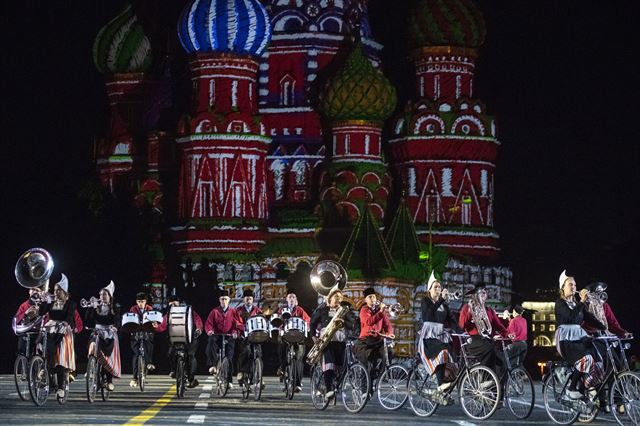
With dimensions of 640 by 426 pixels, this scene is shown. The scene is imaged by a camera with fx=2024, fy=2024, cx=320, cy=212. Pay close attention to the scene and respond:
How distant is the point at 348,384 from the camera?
2775cm

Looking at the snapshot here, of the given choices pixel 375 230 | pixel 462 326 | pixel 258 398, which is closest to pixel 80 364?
pixel 375 230

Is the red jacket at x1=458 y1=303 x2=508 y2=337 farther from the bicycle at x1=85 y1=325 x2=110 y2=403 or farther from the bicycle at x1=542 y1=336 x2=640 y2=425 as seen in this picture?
the bicycle at x1=85 y1=325 x2=110 y2=403

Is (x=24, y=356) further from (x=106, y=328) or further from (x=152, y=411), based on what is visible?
(x=152, y=411)

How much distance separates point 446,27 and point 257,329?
4791 cm

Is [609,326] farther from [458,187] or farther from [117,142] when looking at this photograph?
[117,142]

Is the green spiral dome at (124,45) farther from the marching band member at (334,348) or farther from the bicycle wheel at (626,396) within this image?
the bicycle wheel at (626,396)

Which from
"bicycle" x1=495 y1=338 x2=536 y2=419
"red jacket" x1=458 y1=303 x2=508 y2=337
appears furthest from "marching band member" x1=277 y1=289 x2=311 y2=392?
"bicycle" x1=495 y1=338 x2=536 y2=419

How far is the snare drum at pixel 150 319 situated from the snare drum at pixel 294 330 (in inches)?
108

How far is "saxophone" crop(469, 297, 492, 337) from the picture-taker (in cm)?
2667

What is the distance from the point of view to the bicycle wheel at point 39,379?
28.1 meters

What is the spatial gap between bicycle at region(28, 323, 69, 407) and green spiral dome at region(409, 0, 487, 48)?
171 ft

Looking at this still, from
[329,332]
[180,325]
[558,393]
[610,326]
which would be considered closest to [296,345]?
[180,325]

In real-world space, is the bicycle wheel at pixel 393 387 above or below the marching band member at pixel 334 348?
below

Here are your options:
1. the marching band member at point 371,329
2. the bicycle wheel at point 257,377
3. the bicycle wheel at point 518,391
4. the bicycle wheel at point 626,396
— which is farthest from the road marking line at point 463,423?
the bicycle wheel at point 257,377
